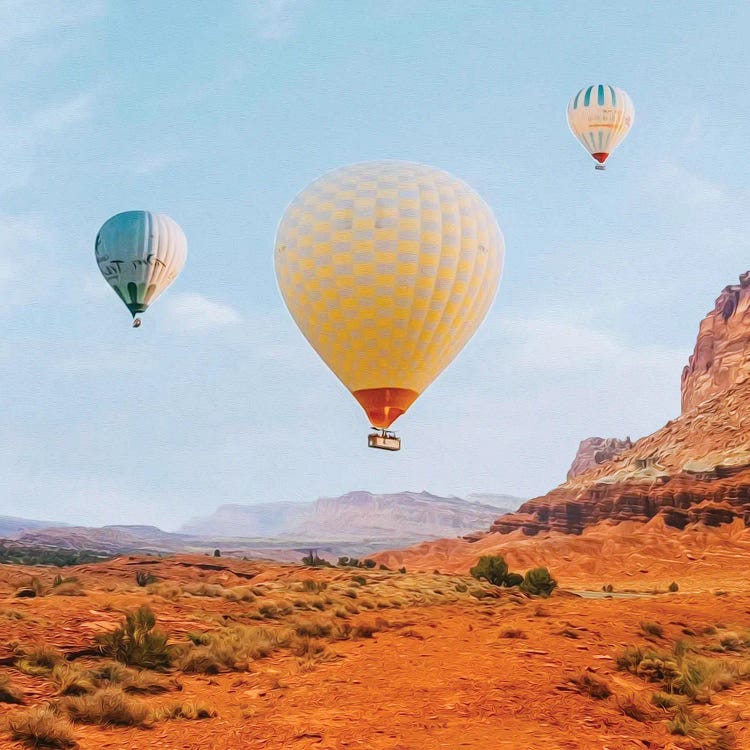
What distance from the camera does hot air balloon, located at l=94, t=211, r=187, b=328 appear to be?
149 ft

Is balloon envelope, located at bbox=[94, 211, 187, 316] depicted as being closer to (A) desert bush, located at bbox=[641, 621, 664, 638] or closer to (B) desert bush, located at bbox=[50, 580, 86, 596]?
(B) desert bush, located at bbox=[50, 580, 86, 596]

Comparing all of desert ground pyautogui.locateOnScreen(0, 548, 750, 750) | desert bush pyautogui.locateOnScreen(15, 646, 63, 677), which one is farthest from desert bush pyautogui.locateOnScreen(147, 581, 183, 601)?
desert bush pyautogui.locateOnScreen(15, 646, 63, 677)

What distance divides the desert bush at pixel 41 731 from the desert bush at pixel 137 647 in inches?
182

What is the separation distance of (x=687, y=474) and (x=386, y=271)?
3011 inches

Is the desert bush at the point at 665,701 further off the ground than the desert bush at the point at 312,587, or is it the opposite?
the desert bush at the point at 312,587

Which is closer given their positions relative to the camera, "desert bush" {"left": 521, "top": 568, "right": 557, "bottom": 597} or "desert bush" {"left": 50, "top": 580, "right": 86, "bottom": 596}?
"desert bush" {"left": 50, "top": 580, "right": 86, "bottom": 596}

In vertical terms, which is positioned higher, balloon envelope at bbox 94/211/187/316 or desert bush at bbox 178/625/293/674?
balloon envelope at bbox 94/211/187/316

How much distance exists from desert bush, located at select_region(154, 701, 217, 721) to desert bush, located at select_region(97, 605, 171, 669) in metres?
3.07

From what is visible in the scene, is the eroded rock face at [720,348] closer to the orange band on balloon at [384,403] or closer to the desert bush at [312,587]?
the desert bush at [312,587]

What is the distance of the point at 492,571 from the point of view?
139 ft

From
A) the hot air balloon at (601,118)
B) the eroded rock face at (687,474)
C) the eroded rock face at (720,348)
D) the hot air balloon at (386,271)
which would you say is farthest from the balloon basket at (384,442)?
the eroded rock face at (720,348)

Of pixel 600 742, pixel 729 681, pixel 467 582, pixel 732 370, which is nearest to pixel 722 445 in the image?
pixel 732 370

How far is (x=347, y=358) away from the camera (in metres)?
29.3

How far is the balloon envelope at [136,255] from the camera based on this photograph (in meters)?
45.3
